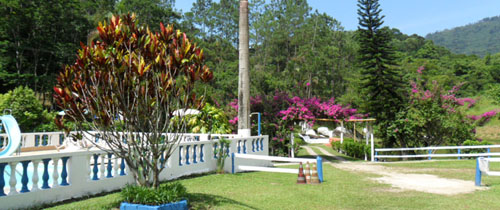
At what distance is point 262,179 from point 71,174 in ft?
17.6

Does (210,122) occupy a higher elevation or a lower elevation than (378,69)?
lower

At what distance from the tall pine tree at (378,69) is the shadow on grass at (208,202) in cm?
1861

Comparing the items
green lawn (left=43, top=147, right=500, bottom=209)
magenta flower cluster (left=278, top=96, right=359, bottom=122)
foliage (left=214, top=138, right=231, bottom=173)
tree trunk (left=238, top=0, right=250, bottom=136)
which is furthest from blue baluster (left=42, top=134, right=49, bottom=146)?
magenta flower cluster (left=278, top=96, right=359, bottom=122)

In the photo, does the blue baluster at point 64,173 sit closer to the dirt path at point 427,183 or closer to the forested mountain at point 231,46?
the dirt path at point 427,183

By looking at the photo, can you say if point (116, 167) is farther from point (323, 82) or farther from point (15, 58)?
point (323, 82)

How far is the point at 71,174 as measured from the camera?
25.5 feet

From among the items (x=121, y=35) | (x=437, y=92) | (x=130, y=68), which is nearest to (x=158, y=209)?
(x=130, y=68)

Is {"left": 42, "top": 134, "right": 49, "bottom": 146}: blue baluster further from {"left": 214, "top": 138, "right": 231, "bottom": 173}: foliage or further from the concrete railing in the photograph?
{"left": 214, "top": 138, "right": 231, "bottom": 173}: foliage

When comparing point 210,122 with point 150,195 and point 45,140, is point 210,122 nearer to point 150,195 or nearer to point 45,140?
point 45,140

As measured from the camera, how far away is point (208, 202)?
7.30 metres

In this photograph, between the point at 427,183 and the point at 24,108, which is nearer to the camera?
the point at 427,183

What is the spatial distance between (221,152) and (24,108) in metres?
16.3

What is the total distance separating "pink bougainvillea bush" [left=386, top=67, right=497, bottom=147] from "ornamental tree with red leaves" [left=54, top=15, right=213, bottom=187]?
1939 cm

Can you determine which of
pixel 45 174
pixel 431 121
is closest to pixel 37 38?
pixel 431 121
